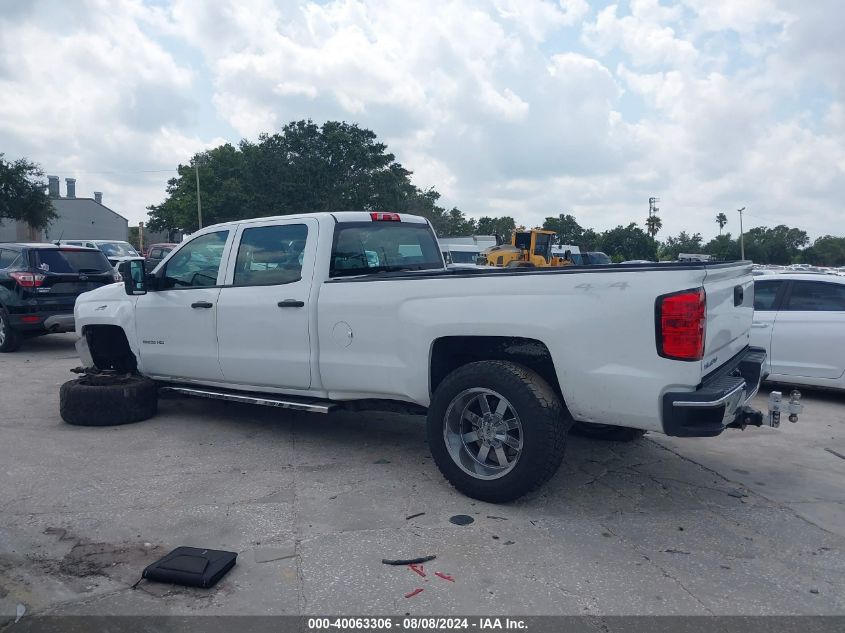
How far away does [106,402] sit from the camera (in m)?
6.52

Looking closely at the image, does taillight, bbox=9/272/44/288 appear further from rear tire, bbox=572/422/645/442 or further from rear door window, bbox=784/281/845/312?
rear door window, bbox=784/281/845/312

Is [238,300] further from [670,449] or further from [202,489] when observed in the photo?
[670,449]

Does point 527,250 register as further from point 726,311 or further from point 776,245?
point 776,245

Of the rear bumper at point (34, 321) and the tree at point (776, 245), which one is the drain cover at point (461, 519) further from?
the tree at point (776, 245)

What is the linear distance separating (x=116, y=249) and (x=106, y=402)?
1885 centimetres

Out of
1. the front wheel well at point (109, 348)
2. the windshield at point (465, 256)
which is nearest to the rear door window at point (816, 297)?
the front wheel well at point (109, 348)

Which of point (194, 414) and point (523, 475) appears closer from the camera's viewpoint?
point (523, 475)

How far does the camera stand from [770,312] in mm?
8312

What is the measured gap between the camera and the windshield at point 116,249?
23.2m

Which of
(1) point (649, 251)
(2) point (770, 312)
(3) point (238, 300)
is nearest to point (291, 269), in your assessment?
(3) point (238, 300)

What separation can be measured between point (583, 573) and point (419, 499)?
4.45 ft

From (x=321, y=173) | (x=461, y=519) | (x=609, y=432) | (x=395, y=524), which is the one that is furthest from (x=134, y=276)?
(x=321, y=173)

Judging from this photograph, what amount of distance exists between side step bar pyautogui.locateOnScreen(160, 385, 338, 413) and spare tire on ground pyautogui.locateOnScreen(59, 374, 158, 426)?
0.31 metres

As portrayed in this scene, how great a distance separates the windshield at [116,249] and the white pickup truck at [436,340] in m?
17.4
